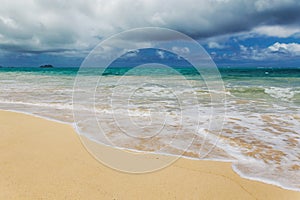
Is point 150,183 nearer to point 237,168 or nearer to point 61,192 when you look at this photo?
point 61,192

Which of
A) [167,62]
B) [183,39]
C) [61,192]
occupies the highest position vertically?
[183,39]

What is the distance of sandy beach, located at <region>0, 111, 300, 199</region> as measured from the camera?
115 inches

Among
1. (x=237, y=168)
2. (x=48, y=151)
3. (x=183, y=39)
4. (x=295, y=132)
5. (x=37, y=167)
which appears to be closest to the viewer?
(x=37, y=167)

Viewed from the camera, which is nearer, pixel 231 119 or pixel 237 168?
pixel 237 168

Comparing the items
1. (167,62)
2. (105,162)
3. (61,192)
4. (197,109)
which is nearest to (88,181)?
(61,192)

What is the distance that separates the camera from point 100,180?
3.22 meters

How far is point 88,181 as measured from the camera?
3186mm

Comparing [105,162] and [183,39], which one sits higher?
[183,39]

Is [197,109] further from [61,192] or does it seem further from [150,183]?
[61,192]

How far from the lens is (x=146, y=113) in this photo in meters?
8.17

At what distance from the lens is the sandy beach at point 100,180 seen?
2.91 m

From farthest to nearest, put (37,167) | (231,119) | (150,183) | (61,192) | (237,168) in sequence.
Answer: (231,119) < (237,168) < (37,167) < (150,183) < (61,192)

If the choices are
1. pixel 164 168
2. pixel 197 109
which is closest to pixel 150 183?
pixel 164 168

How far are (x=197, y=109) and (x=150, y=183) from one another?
623cm
